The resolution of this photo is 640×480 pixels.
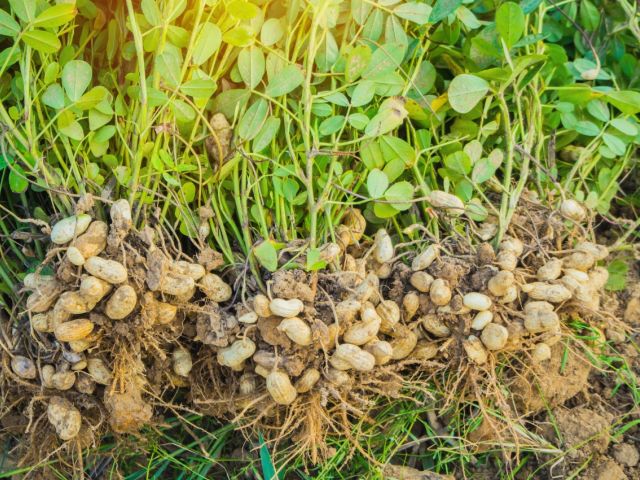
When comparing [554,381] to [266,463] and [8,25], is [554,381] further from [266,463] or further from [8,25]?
[8,25]

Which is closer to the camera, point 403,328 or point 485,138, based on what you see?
point 403,328

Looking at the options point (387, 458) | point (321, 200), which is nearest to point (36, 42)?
point (321, 200)

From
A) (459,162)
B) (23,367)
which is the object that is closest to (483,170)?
(459,162)

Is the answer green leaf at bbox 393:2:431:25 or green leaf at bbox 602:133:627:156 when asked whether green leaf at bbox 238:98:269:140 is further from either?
green leaf at bbox 602:133:627:156

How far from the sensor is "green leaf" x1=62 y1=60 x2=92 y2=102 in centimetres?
106

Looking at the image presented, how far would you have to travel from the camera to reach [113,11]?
46.7 inches

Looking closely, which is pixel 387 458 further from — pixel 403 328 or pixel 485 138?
pixel 485 138

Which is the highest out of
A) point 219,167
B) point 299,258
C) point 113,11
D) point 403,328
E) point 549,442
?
point 113,11

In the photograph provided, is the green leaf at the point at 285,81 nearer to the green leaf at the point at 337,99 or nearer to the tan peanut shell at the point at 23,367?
the green leaf at the point at 337,99

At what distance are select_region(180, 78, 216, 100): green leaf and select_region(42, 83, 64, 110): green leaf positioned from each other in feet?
0.60

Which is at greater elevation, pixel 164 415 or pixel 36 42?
pixel 36 42

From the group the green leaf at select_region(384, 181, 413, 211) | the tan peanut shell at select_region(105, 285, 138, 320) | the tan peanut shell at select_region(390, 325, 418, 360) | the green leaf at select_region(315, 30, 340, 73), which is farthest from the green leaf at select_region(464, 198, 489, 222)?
the tan peanut shell at select_region(105, 285, 138, 320)

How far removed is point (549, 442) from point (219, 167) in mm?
770

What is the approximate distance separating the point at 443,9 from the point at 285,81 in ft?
0.96
